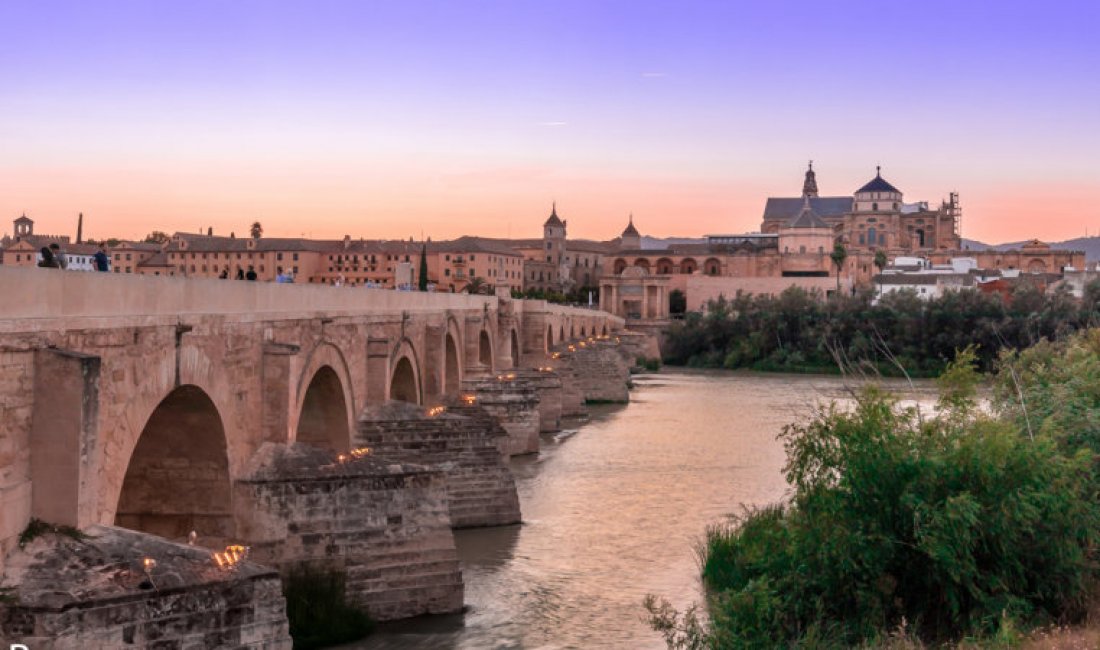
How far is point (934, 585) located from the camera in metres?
10.2

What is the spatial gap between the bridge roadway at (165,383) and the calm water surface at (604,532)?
2.52 meters

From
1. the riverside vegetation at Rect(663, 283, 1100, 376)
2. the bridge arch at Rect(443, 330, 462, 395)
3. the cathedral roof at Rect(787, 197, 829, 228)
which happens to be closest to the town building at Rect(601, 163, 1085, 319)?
the cathedral roof at Rect(787, 197, 829, 228)

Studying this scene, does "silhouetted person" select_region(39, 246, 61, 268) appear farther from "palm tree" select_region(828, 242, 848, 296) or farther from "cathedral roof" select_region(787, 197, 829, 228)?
"cathedral roof" select_region(787, 197, 829, 228)

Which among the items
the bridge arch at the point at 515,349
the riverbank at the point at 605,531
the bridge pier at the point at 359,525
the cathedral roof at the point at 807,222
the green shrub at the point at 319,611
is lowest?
the riverbank at the point at 605,531

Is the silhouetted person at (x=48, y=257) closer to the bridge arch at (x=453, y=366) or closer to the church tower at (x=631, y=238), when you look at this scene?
the bridge arch at (x=453, y=366)

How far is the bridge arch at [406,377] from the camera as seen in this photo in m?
21.3

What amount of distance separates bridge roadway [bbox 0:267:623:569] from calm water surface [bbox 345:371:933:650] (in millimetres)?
2519

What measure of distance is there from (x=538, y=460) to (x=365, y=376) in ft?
27.1

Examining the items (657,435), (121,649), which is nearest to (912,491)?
(121,649)

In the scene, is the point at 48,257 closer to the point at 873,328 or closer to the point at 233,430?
the point at 233,430

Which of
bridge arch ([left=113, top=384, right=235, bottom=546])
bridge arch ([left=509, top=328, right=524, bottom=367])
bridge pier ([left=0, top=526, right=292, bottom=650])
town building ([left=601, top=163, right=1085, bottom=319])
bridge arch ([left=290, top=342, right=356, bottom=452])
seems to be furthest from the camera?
town building ([left=601, top=163, right=1085, bottom=319])

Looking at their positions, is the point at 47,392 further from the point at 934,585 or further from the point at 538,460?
the point at 538,460

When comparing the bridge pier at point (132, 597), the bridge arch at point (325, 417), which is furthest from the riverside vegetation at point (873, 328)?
the bridge pier at point (132, 597)

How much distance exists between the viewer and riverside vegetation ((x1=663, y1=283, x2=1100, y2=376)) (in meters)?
55.4
